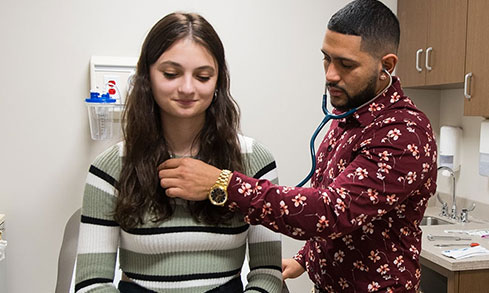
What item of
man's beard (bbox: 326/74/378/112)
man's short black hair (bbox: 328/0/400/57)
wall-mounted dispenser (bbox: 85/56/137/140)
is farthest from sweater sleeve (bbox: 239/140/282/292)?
wall-mounted dispenser (bbox: 85/56/137/140)

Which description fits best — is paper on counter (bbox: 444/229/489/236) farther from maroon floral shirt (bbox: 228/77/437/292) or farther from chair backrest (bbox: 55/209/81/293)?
chair backrest (bbox: 55/209/81/293)

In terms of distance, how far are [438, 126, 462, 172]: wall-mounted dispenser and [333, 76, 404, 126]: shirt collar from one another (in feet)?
5.10

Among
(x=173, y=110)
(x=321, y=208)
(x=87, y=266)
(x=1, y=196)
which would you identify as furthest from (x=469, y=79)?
(x=1, y=196)

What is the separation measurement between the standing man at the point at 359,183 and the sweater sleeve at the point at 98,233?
0.48ft

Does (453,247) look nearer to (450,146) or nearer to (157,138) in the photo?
(450,146)

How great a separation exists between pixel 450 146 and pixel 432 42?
0.61 meters

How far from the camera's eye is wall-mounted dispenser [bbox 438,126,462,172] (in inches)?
101

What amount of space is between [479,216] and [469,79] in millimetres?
791

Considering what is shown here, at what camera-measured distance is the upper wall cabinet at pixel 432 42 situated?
2155mm

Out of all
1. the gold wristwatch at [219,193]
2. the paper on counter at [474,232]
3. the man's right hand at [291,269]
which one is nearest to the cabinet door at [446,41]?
the paper on counter at [474,232]

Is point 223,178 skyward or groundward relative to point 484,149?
skyward

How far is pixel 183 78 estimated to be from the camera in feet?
3.43

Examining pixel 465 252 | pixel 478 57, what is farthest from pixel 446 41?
pixel 465 252

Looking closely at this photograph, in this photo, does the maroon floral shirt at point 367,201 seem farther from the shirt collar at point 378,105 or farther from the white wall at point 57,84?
the white wall at point 57,84
